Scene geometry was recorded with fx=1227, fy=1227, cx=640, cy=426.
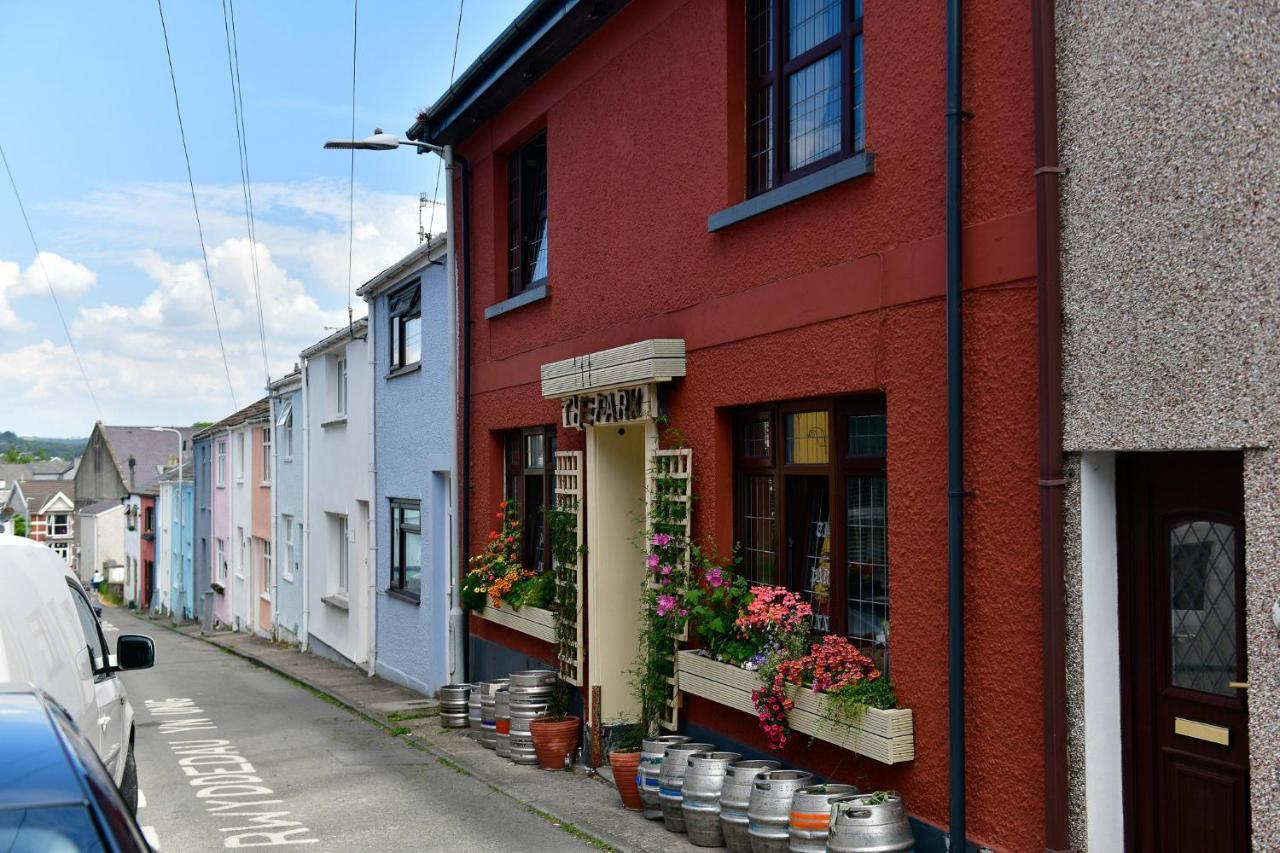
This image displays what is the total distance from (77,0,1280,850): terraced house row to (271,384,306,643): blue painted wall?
43.7ft

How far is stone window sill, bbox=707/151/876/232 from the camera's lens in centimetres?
701

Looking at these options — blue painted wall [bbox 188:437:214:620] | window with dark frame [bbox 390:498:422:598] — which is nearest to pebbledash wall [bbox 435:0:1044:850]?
window with dark frame [bbox 390:498:422:598]

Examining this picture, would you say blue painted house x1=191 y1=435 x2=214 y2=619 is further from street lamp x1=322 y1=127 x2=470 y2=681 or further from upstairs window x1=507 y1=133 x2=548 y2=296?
upstairs window x1=507 y1=133 x2=548 y2=296

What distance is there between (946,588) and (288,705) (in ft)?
39.5

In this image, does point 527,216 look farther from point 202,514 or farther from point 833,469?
point 202,514

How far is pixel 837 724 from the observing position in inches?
270

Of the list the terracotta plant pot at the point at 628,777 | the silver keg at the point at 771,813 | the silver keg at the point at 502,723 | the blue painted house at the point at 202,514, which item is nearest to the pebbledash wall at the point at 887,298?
the silver keg at the point at 771,813

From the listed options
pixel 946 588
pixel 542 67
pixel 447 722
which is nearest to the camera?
pixel 946 588

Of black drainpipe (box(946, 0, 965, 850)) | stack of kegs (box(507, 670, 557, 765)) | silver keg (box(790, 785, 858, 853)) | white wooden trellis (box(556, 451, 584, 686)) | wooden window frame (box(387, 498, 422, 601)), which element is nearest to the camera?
black drainpipe (box(946, 0, 965, 850))

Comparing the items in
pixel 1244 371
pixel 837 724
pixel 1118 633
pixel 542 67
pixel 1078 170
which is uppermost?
pixel 542 67

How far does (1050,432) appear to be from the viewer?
5.57 metres

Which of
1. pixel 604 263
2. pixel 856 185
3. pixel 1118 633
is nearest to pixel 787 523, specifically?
pixel 856 185

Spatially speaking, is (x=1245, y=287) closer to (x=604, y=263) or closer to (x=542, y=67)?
(x=604, y=263)

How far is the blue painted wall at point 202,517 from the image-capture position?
132ft
